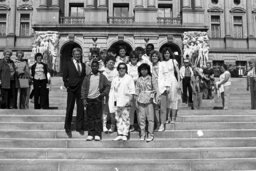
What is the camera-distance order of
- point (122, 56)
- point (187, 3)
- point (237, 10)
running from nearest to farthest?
point (122, 56) → point (187, 3) → point (237, 10)

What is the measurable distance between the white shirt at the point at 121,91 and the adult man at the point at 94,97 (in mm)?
306

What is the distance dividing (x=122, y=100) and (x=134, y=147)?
4.23 feet

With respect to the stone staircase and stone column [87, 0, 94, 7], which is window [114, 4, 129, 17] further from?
the stone staircase

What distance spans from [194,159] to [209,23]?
35728mm

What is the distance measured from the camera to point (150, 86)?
29.0 ft

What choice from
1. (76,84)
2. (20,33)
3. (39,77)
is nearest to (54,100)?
(39,77)

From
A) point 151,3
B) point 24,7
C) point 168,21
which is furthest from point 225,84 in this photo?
point 24,7

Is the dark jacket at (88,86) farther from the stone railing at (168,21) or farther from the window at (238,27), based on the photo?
the window at (238,27)

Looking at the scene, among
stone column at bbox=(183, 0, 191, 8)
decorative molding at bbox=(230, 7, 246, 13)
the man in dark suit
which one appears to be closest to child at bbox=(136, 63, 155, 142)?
the man in dark suit

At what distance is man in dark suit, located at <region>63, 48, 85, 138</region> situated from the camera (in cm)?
881

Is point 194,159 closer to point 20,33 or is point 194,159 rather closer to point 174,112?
point 174,112

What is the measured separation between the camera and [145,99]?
28.7 feet

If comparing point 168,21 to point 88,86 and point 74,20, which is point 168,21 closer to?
point 74,20

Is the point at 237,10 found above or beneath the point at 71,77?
above
